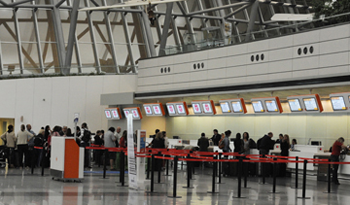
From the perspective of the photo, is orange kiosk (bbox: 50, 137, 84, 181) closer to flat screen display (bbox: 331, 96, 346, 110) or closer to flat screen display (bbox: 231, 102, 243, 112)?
flat screen display (bbox: 231, 102, 243, 112)

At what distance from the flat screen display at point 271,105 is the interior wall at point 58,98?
1131 centimetres

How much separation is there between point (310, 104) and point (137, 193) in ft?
28.0

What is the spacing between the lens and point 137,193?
12.0 metres

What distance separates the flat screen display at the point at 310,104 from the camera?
1767 centimetres

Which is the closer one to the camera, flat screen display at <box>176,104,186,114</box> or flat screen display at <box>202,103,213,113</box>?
flat screen display at <box>202,103,213,113</box>

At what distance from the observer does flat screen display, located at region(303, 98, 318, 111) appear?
58.0 feet

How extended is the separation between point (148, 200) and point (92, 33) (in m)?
24.2

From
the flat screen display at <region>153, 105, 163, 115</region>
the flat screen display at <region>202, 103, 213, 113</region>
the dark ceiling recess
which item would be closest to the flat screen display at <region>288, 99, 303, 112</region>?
the dark ceiling recess

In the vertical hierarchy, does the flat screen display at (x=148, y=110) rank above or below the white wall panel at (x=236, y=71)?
below

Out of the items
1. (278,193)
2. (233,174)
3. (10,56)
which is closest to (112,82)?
(10,56)

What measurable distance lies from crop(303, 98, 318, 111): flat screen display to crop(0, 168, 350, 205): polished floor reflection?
9.57 feet

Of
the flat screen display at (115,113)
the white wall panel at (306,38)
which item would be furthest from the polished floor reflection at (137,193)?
the flat screen display at (115,113)

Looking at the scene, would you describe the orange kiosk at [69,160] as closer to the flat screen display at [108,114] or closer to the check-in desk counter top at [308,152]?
the check-in desk counter top at [308,152]

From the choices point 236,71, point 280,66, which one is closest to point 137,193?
point 280,66
